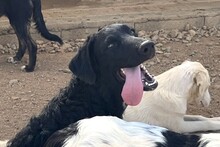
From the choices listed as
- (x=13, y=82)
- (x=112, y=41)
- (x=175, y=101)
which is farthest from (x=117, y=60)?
(x=13, y=82)

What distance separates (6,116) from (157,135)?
2608 millimetres

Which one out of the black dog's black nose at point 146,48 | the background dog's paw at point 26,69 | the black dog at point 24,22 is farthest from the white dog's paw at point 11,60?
the black dog's black nose at point 146,48

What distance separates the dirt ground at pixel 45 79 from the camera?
17.2 feet

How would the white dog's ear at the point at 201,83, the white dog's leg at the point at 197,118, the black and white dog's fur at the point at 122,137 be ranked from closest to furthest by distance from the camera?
the black and white dog's fur at the point at 122,137 < the white dog's ear at the point at 201,83 < the white dog's leg at the point at 197,118

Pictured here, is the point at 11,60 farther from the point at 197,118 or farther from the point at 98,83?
the point at 98,83

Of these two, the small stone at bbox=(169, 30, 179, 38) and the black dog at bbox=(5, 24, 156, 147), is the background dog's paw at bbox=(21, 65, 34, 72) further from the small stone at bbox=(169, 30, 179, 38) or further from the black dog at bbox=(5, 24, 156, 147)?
the black dog at bbox=(5, 24, 156, 147)

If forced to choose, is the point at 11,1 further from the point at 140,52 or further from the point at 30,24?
the point at 140,52

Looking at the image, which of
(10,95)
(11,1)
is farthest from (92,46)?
(11,1)

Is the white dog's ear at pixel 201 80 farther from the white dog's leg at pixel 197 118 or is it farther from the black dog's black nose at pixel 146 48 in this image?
the black dog's black nose at pixel 146 48

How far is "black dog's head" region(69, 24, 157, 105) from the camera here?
388 centimetres

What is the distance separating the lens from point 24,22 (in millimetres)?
6660

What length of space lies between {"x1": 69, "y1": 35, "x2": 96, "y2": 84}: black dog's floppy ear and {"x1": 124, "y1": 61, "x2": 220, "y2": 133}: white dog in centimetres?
92

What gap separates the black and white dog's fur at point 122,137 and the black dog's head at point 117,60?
0.96 metres

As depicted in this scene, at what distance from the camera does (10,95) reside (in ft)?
Result: 18.6
